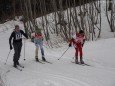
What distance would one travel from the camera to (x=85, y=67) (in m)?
10.8

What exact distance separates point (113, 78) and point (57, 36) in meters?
11.1

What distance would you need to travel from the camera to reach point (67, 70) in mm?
10336

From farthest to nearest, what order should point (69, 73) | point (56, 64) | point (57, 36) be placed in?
1. point (57, 36)
2. point (56, 64)
3. point (69, 73)

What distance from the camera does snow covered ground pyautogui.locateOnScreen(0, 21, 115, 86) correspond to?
Result: 870 centimetres

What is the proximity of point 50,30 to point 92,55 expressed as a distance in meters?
8.86

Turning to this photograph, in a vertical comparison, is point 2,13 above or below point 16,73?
above

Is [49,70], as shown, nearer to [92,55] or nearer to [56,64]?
[56,64]

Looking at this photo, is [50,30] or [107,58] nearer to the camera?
[107,58]

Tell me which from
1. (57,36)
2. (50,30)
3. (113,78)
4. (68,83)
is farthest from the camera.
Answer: (50,30)

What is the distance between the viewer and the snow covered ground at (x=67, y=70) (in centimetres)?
870

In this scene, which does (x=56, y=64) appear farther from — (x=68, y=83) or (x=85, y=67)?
(x=68, y=83)

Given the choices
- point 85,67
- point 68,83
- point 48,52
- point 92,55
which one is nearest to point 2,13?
point 48,52

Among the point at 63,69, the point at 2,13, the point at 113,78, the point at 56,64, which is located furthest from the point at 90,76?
the point at 2,13

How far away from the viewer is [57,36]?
19.8m
